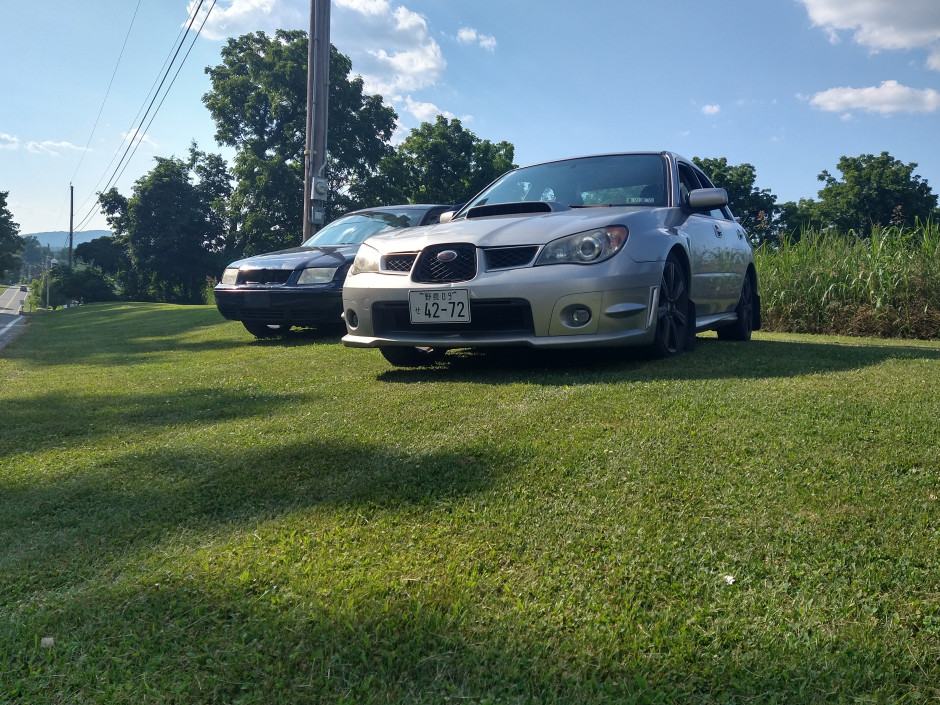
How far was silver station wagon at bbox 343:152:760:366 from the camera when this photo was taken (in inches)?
170

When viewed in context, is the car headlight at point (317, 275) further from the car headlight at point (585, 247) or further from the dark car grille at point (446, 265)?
the car headlight at point (585, 247)

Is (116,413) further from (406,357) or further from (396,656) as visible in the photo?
(396,656)

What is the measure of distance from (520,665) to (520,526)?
67 cm

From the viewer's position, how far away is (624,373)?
4.35 metres

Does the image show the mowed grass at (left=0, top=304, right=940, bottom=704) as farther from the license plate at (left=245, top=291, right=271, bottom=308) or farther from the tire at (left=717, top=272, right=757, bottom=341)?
the license plate at (left=245, top=291, right=271, bottom=308)

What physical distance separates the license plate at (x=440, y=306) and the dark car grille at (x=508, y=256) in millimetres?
249

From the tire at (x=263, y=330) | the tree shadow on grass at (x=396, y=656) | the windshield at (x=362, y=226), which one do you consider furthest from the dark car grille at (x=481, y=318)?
the tire at (x=263, y=330)

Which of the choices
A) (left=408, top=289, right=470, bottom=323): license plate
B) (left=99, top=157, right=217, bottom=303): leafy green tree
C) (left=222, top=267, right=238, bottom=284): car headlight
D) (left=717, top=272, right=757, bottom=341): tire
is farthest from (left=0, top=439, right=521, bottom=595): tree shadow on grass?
(left=99, top=157, right=217, bottom=303): leafy green tree

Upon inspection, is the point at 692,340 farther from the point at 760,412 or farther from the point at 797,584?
the point at 797,584

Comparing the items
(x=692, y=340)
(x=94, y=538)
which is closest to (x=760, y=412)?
(x=692, y=340)

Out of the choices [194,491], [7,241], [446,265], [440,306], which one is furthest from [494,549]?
[7,241]

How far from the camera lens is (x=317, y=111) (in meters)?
11.9

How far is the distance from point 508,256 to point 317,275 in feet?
12.9

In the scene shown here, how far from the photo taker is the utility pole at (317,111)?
11.9m
